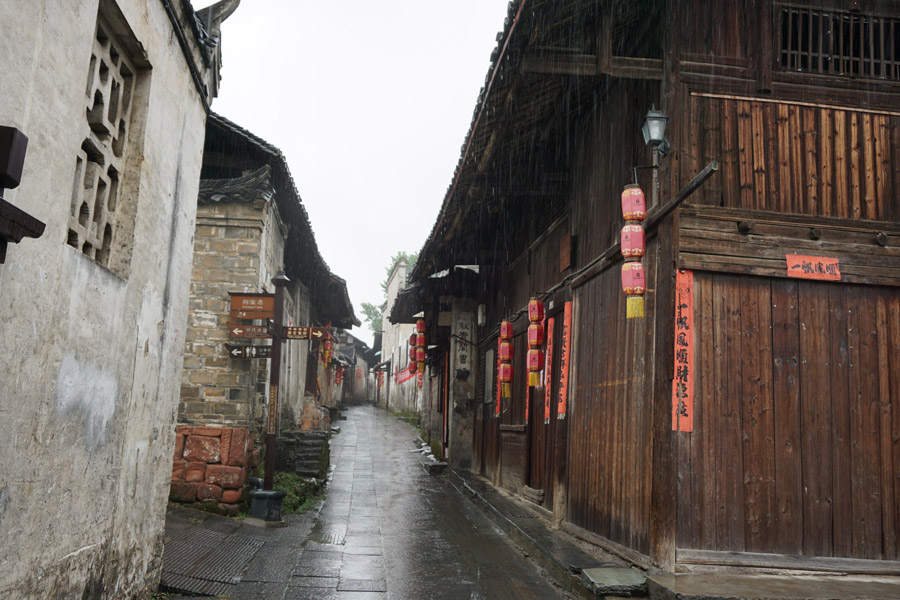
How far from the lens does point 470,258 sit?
16062mm

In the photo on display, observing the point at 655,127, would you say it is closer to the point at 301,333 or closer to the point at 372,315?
the point at 301,333

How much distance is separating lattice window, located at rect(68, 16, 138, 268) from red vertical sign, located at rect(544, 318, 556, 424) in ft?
21.8

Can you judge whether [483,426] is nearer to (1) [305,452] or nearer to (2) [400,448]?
(1) [305,452]

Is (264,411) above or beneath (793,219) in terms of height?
beneath

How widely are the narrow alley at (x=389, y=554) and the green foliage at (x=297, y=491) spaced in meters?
0.30

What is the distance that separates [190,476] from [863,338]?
8758 mm

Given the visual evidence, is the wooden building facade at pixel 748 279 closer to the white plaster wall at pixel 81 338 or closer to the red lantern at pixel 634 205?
the red lantern at pixel 634 205

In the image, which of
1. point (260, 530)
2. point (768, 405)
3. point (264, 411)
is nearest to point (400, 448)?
point (264, 411)

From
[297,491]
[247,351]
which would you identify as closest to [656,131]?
[247,351]

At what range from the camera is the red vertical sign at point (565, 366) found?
31.8 feet

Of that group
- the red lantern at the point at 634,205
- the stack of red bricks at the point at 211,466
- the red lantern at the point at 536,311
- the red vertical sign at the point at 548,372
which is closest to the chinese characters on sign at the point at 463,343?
the red lantern at the point at 536,311

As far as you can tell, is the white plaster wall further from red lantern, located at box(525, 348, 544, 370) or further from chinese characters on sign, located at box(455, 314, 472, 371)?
chinese characters on sign, located at box(455, 314, 472, 371)

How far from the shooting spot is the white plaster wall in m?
3.65

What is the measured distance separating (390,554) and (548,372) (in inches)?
139
